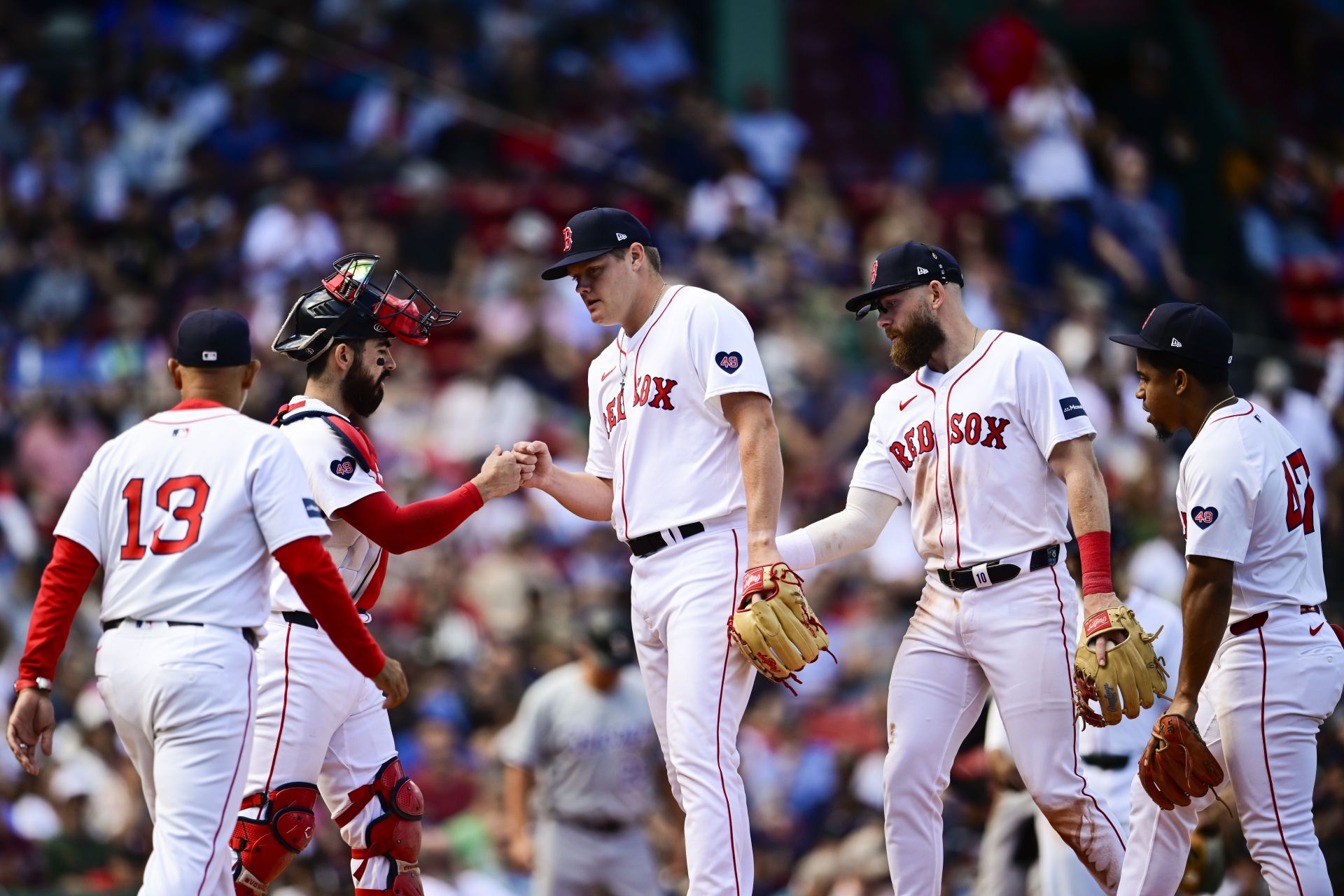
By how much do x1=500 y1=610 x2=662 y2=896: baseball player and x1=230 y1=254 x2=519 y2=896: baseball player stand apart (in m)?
3.18

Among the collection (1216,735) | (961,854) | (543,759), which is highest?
(1216,735)

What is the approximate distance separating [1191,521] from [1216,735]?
2.44 feet

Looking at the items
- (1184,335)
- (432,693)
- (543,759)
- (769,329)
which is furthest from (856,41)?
(1184,335)

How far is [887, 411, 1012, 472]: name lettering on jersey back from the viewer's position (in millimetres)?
5672

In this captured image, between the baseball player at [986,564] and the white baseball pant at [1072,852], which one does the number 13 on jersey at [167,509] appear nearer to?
the baseball player at [986,564]

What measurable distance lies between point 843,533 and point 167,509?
8.07 feet

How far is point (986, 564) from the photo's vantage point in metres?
5.62

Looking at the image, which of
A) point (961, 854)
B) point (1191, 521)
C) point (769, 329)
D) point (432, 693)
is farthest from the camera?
point (769, 329)

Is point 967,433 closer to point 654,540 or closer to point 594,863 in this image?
point 654,540

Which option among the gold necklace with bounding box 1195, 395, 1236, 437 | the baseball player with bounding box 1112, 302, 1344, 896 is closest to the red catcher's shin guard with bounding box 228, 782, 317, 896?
the baseball player with bounding box 1112, 302, 1344, 896

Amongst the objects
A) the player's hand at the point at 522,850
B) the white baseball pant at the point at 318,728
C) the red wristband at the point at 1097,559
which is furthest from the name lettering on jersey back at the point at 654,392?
the player's hand at the point at 522,850

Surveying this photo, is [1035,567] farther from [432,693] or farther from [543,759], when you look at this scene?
[432,693]

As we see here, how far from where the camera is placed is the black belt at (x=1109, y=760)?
277 inches

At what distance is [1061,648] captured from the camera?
18.2 ft
